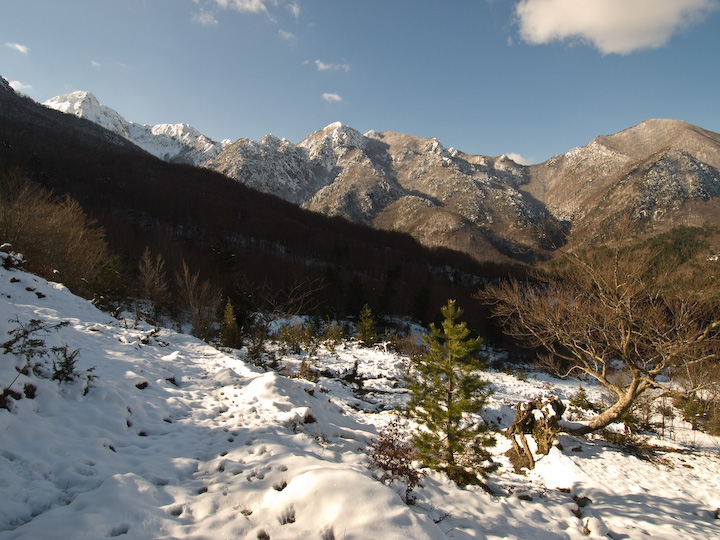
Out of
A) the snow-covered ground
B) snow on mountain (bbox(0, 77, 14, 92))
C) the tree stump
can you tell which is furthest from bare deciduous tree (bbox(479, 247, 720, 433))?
snow on mountain (bbox(0, 77, 14, 92))

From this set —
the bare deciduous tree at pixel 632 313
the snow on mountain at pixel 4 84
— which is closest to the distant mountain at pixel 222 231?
the snow on mountain at pixel 4 84

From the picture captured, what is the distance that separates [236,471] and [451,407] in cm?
456

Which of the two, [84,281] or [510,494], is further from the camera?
[84,281]

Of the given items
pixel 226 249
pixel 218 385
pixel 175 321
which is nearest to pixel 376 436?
pixel 218 385

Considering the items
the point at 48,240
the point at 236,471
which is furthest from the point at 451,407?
the point at 48,240

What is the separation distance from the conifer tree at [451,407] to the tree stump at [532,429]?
185 cm

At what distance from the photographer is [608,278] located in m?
9.70

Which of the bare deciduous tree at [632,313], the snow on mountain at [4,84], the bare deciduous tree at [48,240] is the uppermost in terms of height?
the snow on mountain at [4,84]

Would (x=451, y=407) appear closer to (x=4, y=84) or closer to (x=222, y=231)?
(x=222, y=231)

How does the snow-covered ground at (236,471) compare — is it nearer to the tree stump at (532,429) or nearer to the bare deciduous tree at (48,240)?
the tree stump at (532,429)

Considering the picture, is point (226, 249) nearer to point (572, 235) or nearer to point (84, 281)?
point (84, 281)

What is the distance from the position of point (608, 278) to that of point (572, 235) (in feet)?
5.64

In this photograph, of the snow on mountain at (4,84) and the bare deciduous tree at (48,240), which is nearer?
the bare deciduous tree at (48,240)

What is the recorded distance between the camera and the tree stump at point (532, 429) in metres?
8.48
